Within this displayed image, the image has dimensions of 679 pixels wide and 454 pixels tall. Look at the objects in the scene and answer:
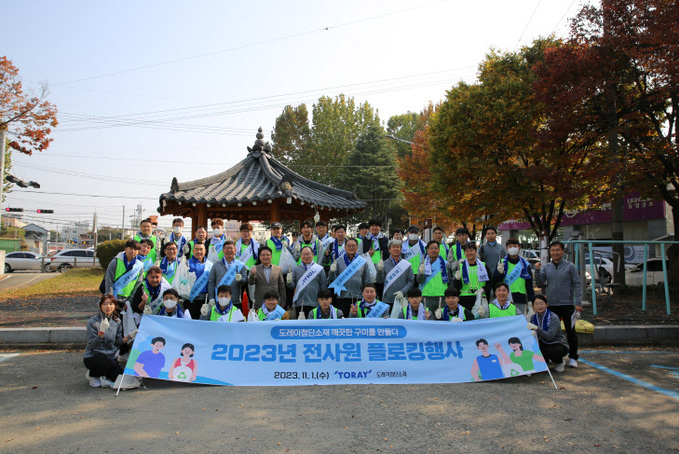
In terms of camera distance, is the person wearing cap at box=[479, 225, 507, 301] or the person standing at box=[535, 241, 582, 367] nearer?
the person standing at box=[535, 241, 582, 367]

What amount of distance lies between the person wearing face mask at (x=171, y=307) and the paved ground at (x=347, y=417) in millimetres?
1010

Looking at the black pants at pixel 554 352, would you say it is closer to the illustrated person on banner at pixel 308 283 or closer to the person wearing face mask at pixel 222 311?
the illustrated person on banner at pixel 308 283

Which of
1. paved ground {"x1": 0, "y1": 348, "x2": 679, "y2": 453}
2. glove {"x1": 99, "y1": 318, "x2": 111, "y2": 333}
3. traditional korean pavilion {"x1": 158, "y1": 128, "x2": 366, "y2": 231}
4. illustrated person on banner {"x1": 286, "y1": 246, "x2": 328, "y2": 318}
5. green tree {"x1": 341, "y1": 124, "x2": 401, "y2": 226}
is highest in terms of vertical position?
green tree {"x1": 341, "y1": 124, "x2": 401, "y2": 226}

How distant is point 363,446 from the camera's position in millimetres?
3822

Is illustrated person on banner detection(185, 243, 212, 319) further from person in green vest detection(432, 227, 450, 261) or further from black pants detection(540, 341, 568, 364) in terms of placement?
black pants detection(540, 341, 568, 364)

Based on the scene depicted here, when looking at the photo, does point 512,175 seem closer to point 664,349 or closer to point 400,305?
point 664,349

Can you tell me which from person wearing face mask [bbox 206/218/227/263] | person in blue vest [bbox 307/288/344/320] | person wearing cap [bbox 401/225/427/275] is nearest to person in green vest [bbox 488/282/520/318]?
person wearing cap [bbox 401/225/427/275]

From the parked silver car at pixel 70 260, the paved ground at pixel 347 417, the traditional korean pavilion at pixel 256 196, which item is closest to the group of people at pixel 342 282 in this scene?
the paved ground at pixel 347 417

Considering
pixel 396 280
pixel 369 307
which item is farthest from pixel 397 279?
pixel 369 307

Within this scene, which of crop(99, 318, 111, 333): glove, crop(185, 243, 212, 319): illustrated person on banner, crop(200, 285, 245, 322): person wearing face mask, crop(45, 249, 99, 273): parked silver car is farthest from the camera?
crop(45, 249, 99, 273): parked silver car

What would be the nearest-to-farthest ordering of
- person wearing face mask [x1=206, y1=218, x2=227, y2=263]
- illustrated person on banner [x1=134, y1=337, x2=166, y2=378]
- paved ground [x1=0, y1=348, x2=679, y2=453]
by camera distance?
1. paved ground [x1=0, y1=348, x2=679, y2=453]
2. illustrated person on banner [x1=134, y1=337, x2=166, y2=378]
3. person wearing face mask [x1=206, y1=218, x2=227, y2=263]

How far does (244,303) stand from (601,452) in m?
5.16

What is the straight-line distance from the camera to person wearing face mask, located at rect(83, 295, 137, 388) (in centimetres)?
548

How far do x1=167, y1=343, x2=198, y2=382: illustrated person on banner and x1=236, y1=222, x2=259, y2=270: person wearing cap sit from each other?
201 centimetres
